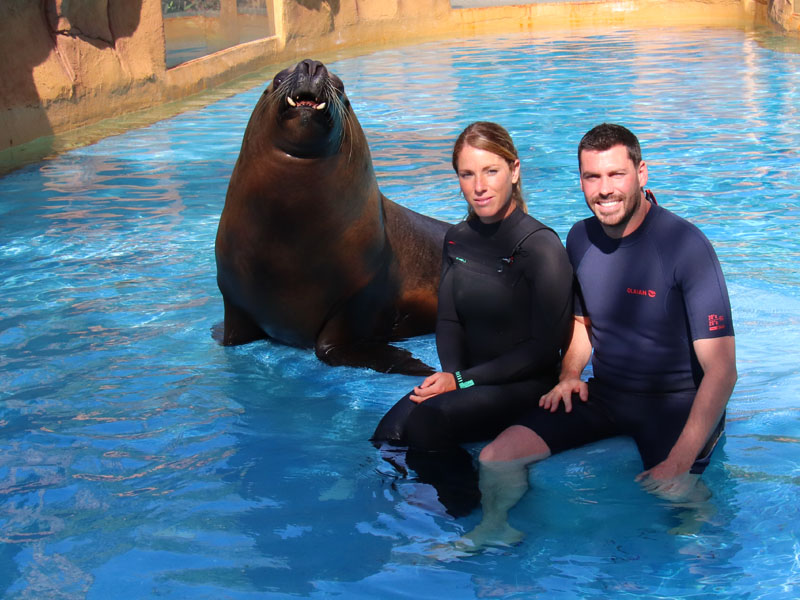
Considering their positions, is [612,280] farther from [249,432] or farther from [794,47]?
[794,47]

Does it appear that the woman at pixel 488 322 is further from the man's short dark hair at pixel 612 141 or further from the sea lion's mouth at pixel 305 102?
the sea lion's mouth at pixel 305 102

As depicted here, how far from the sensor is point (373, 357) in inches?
160

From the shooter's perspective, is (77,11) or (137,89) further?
(137,89)

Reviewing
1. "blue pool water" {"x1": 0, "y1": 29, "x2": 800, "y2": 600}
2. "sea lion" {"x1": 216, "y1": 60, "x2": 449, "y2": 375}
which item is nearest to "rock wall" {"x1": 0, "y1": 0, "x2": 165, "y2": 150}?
"blue pool water" {"x1": 0, "y1": 29, "x2": 800, "y2": 600}

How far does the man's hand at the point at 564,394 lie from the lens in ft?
9.32

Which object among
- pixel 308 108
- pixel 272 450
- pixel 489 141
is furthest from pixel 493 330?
pixel 308 108

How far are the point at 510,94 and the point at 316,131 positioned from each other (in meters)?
8.82

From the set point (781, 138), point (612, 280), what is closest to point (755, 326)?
point (612, 280)

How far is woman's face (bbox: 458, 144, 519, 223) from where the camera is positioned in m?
2.89

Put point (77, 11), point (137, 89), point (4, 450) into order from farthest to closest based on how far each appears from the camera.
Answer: point (137, 89), point (77, 11), point (4, 450)

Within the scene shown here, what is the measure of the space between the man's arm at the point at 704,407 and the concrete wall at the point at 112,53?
7774 millimetres

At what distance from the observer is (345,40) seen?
63.3 feet

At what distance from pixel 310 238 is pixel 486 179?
125cm

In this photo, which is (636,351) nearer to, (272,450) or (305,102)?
(272,450)
